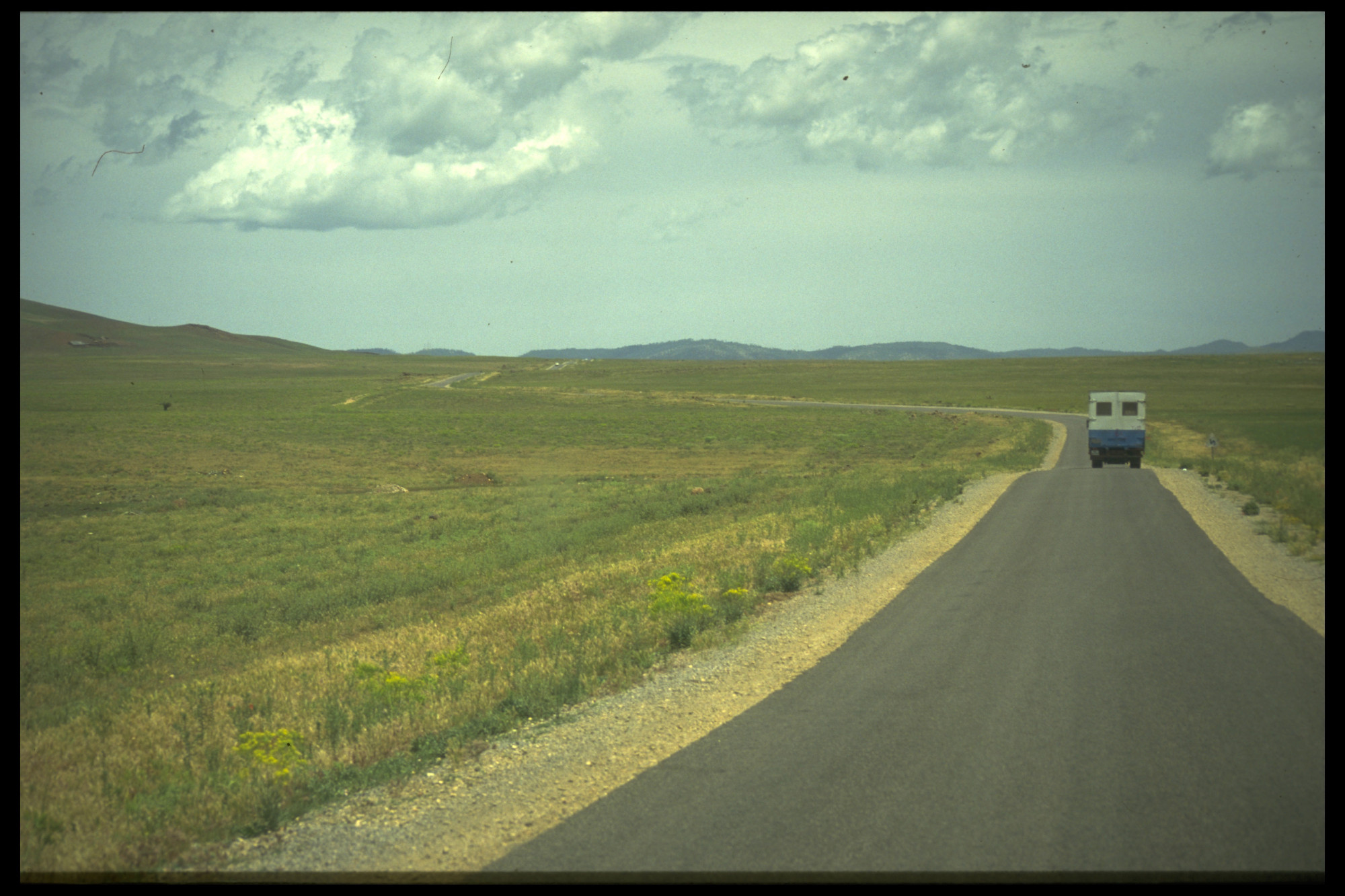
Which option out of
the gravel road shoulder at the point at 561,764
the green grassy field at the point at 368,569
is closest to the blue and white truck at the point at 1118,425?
the green grassy field at the point at 368,569

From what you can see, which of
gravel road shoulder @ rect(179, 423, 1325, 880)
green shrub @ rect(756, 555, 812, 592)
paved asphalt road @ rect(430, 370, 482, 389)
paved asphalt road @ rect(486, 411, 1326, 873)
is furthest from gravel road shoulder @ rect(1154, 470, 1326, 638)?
paved asphalt road @ rect(430, 370, 482, 389)

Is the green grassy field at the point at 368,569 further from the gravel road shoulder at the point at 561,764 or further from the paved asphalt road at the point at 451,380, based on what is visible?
the paved asphalt road at the point at 451,380

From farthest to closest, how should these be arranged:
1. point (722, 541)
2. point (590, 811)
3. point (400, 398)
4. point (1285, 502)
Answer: point (400, 398)
point (722, 541)
point (590, 811)
point (1285, 502)

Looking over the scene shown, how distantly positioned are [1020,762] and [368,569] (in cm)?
1932

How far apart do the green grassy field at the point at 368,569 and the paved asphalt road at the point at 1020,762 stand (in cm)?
177

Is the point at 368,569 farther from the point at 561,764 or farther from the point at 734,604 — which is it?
the point at 561,764

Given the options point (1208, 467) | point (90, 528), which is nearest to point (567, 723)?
point (1208, 467)

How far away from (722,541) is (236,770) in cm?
1443

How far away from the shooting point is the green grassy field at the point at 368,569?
618cm

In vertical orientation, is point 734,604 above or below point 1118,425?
below

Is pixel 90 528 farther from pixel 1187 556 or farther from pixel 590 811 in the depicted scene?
pixel 1187 556

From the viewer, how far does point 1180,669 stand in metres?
7.59

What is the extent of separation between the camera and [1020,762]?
6344 millimetres

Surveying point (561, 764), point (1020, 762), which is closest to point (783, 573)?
point (561, 764)
